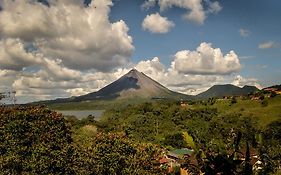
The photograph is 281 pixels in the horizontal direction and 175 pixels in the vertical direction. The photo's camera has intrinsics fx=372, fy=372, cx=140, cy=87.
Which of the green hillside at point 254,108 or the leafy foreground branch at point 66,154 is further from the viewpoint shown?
the green hillside at point 254,108

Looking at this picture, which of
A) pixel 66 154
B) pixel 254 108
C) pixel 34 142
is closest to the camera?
pixel 66 154

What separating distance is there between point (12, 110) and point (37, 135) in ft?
21.9

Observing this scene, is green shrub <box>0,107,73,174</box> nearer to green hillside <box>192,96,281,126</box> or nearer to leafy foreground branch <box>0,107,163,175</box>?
leafy foreground branch <box>0,107,163,175</box>

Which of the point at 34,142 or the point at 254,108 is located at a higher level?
the point at 254,108

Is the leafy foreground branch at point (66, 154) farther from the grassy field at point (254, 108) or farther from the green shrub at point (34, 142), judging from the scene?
the grassy field at point (254, 108)

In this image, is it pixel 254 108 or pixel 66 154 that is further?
pixel 254 108

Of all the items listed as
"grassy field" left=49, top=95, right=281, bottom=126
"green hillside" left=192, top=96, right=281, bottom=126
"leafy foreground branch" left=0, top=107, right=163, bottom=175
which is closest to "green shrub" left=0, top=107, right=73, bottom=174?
"leafy foreground branch" left=0, top=107, right=163, bottom=175

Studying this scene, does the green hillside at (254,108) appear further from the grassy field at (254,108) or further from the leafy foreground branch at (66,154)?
the leafy foreground branch at (66,154)

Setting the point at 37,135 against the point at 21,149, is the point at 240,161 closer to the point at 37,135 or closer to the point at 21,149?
the point at 21,149

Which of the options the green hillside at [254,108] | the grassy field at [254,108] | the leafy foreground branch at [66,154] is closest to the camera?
the leafy foreground branch at [66,154]

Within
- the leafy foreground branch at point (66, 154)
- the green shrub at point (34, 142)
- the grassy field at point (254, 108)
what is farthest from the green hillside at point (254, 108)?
the leafy foreground branch at point (66, 154)

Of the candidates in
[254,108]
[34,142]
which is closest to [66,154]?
[34,142]

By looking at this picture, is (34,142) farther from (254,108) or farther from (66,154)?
(254,108)

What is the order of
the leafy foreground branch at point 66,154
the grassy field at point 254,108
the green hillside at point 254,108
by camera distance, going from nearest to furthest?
the leafy foreground branch at point 66,154
the grassy field at point 254,108
the green hillside at point 254,108
